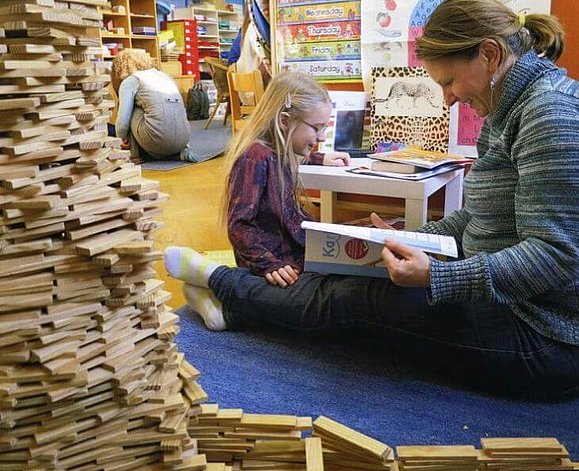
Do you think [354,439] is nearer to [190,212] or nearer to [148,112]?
[190,212]

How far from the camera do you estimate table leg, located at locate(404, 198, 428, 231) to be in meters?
1.65

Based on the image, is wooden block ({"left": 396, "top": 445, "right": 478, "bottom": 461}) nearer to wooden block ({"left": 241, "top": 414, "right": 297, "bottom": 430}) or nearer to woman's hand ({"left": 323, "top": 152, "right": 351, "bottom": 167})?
wooden block ({"left": 241, "top": 414, "right": 297, "bottom": 430})

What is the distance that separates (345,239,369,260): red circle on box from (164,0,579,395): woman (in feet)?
0.28

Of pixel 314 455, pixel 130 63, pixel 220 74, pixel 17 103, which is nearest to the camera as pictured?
pixel 17 103

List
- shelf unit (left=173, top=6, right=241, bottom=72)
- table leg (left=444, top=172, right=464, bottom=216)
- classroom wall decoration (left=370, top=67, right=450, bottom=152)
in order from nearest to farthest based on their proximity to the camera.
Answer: table leg (left=444, top=172, right=464, bottom=216) → classroom wall decoration (left=370, top=67, right=450, bottom=152) → shelf unit (left=173, top=6, right=241, bottom=72)

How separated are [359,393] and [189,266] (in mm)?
596

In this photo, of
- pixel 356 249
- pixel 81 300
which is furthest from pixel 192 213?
pixel 81 300

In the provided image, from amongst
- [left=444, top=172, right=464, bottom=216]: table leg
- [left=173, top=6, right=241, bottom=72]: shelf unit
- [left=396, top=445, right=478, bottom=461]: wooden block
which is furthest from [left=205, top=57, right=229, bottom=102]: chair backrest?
[left=396, top=445, right=478, bottom=461]: wooden block

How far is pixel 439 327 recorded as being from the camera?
4.27 ft

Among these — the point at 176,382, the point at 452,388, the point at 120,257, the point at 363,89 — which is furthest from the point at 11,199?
the point at 363,89

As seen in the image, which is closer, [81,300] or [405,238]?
[81,300]

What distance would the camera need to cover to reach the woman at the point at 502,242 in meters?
1.11

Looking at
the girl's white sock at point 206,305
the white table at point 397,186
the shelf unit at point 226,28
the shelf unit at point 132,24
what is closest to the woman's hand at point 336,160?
the white table at point 397,186

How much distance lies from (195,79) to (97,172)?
705 centimetres
